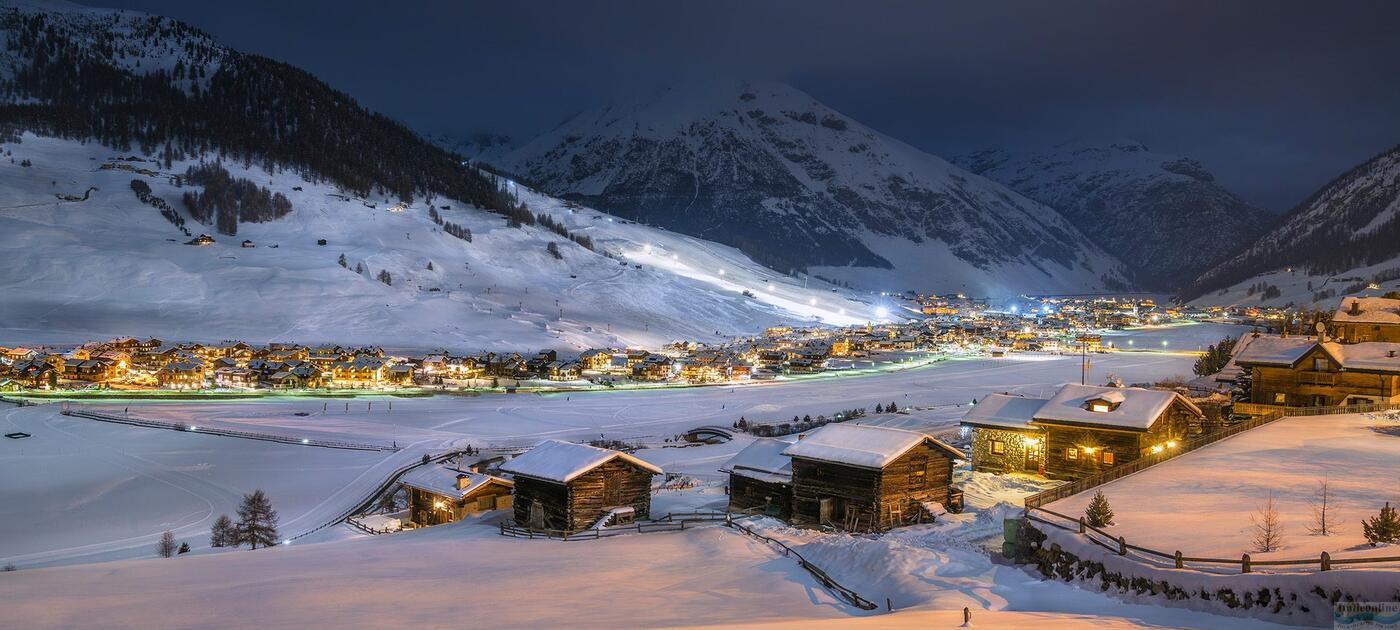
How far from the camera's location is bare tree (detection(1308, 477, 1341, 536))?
1583 centimetres

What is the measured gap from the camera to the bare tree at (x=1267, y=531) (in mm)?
14658

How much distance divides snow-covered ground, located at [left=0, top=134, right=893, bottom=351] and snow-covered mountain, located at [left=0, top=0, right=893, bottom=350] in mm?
368

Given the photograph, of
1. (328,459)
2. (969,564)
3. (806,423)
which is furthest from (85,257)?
(969,564)

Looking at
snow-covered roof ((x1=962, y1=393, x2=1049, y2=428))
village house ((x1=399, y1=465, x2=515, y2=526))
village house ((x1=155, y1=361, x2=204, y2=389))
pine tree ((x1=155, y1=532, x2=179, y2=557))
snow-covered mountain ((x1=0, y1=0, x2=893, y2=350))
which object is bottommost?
pine tree ((x1=155, y1=532, x2=179, y2=557))

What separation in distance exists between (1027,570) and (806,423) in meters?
40.1

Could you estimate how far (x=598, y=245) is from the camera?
175 meters

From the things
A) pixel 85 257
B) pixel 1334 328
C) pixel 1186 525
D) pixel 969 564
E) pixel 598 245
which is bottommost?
pixel 969 564

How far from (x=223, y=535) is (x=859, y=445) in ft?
73.6

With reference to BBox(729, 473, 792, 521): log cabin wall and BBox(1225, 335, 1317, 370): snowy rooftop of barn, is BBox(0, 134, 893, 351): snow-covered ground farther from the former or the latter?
BBox(1225, 335, 1317, 370): snowy rooftop of barn

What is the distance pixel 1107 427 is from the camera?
28.8 meters

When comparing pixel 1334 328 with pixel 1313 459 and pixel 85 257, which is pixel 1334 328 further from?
pixel 85 257

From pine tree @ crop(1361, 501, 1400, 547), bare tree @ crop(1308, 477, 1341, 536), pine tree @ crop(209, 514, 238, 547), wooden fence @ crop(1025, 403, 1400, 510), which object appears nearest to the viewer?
pine tree @ crop(1361, 501, 1400, 547)

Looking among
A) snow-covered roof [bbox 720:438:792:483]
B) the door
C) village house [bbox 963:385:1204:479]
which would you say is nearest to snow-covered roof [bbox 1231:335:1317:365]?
village house [bbox 963:385:1204:479]

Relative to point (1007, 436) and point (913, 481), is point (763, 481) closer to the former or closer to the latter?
point (913, 481)
